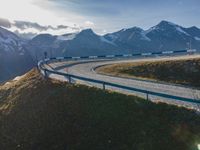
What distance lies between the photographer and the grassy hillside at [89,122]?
26.6m

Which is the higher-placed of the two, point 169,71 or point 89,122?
point 169,71

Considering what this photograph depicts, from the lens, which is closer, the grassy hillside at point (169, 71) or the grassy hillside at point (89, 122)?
the grassy hillside at point (89, 122)

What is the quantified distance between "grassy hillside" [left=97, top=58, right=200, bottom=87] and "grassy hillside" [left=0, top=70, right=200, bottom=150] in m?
13.0

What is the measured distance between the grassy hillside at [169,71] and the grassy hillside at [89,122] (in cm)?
1305

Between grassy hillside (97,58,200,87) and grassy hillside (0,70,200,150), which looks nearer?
grassy hillside (0,70,200,150)

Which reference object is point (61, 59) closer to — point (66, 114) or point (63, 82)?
point (63, 82)

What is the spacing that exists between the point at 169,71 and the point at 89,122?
19.9 meters

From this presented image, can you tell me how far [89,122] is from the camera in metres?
30.7

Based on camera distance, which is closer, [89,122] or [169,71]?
[89,122]

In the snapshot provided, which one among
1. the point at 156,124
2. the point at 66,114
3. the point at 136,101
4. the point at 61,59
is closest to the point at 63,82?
the point at 66,114

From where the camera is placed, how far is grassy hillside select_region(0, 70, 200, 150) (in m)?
26.6

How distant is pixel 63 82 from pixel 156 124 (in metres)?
15.2

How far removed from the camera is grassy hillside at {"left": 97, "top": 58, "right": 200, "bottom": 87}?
43634mm

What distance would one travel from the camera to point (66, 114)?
3312 centimetres
